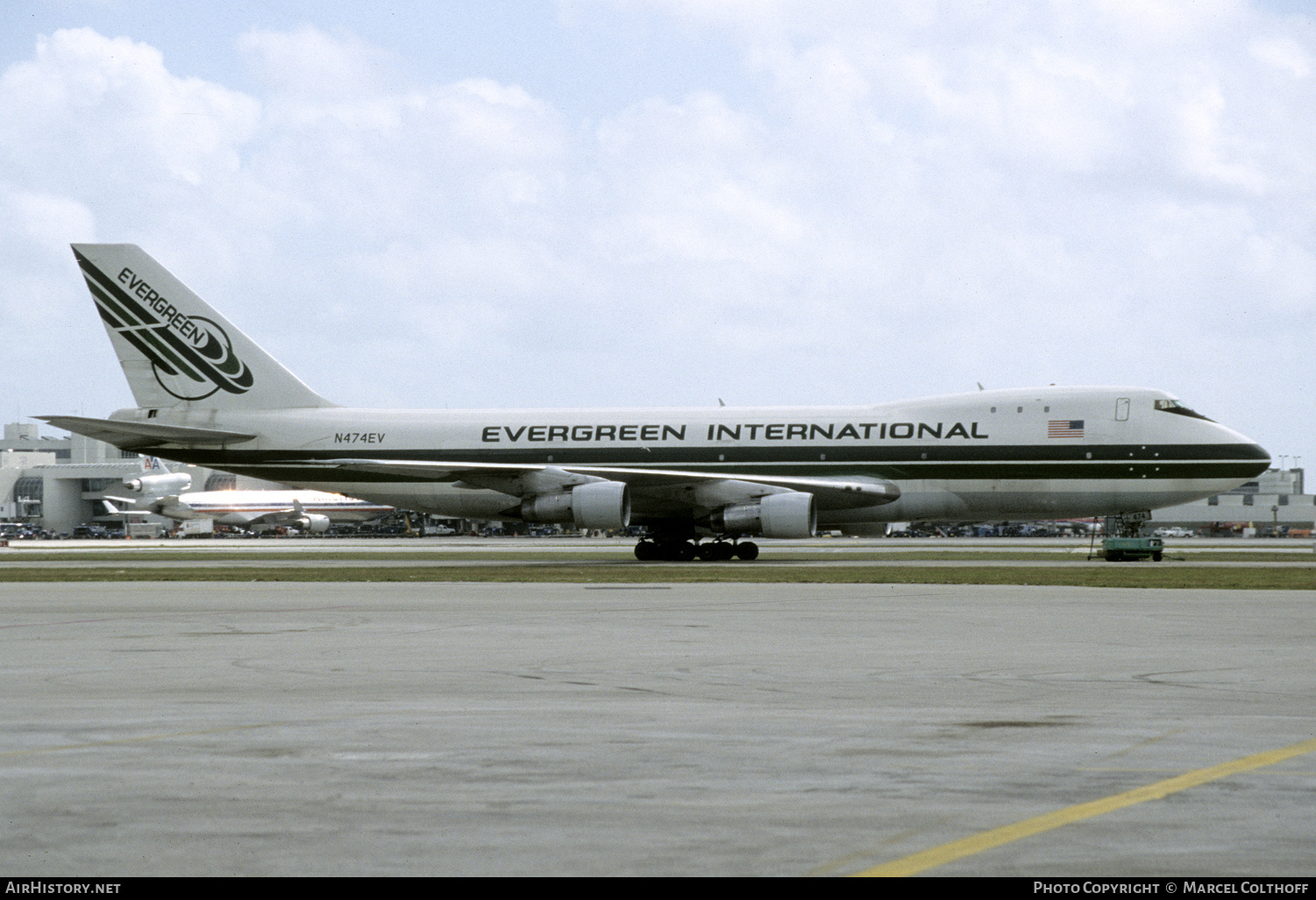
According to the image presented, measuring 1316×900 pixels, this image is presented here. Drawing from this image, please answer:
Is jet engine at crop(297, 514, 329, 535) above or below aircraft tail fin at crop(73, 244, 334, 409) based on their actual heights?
below

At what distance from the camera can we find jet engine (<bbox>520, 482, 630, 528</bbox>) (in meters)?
36.8

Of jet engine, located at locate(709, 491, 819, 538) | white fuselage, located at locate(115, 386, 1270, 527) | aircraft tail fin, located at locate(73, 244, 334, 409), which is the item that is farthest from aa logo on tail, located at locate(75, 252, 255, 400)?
jet engine, located at locate(709, 491, 819, 538)

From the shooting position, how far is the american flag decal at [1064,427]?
122 feet

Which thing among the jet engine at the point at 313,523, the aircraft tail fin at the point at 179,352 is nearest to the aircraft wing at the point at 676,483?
the aircraft tail fin at the point at 179,352

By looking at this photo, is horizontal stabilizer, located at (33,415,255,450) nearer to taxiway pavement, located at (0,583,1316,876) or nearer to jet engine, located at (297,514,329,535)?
taxiway pavement, located at (0,583,1316,876)

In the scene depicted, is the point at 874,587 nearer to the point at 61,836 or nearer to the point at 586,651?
the point at 586,651

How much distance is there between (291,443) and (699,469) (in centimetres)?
1330

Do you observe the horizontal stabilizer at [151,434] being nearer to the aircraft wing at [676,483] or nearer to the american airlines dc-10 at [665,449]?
the american airlines dc-10 at [665,449]

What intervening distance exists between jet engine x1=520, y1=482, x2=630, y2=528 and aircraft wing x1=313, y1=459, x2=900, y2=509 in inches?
15.3

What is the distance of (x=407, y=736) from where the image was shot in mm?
8227

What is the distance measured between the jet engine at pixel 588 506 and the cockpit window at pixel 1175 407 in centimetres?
1514

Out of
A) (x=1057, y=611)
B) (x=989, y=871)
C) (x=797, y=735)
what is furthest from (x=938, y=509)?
(x=989, y=871)

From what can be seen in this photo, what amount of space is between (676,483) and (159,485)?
107 meters

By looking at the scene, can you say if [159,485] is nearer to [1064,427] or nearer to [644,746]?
[1064,427]
